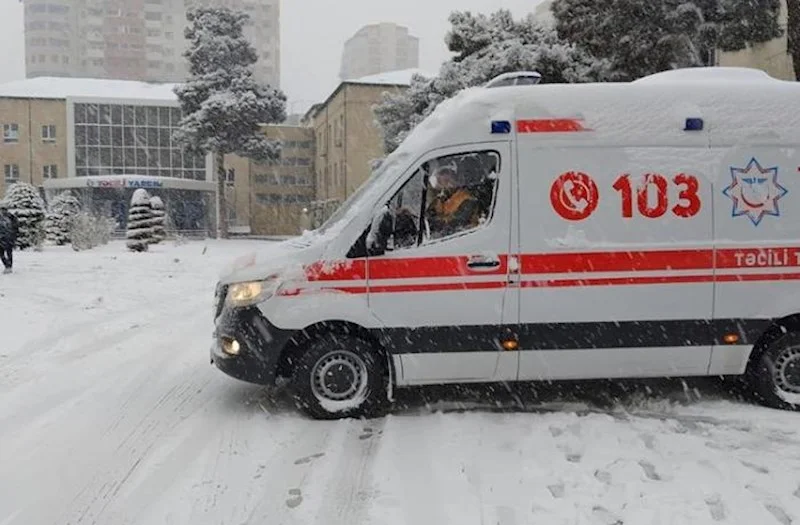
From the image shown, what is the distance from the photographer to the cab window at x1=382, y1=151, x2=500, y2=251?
567cm

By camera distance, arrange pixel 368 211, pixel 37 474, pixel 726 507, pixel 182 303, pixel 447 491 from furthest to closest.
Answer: pixel 182 303, pixel 368 211, pixel 37 474, pixel 447 491, pixel 726 507

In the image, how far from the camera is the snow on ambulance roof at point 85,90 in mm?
59125

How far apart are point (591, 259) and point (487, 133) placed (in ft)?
4.12

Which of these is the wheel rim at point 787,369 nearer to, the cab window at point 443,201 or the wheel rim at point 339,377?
the cab window at point 443,201

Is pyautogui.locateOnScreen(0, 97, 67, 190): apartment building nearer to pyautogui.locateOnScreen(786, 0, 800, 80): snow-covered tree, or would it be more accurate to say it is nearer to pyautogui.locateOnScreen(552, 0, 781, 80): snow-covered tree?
pyautogui.locateOnScreen(552, 0, 781, 80): snow-covered tree

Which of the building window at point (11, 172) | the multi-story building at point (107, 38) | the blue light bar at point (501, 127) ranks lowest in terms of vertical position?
the blue light bar at point (501, 127)

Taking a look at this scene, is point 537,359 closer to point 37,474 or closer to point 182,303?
point 37,474

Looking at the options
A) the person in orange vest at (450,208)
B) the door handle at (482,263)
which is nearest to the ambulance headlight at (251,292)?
the person in orange vest at (450,208)

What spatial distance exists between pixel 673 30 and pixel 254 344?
15.2 metres

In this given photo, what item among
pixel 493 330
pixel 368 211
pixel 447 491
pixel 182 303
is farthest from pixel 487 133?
pixel 182 303

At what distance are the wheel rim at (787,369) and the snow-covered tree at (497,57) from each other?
13.1 metres

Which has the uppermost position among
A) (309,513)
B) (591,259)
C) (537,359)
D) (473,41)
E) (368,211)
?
(473,41)

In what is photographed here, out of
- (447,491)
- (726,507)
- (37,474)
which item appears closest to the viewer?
(726,507)

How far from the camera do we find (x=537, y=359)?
5.75 metres
